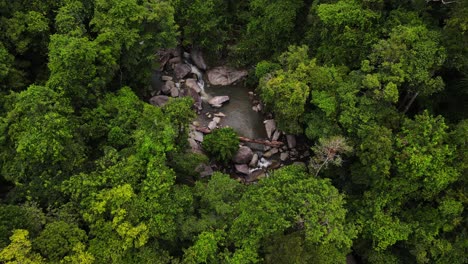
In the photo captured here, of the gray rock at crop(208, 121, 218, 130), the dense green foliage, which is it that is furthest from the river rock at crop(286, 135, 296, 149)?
the gray rock at crop(208, 121, 218, 130)

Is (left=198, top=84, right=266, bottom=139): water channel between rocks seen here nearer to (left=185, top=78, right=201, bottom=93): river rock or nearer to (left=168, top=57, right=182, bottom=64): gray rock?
(left=185, top=78, right=201, bottom=93): river rock

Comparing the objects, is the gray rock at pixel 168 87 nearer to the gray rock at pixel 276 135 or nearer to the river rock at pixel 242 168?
the river rock at pixel 242 168

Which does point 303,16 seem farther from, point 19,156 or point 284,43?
point 19,156

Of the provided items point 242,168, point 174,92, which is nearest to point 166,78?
point 174,92

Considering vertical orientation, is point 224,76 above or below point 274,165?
above

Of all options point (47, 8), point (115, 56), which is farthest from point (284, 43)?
point (47, 8)

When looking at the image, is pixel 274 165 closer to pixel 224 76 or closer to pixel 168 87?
pixel 224 76
